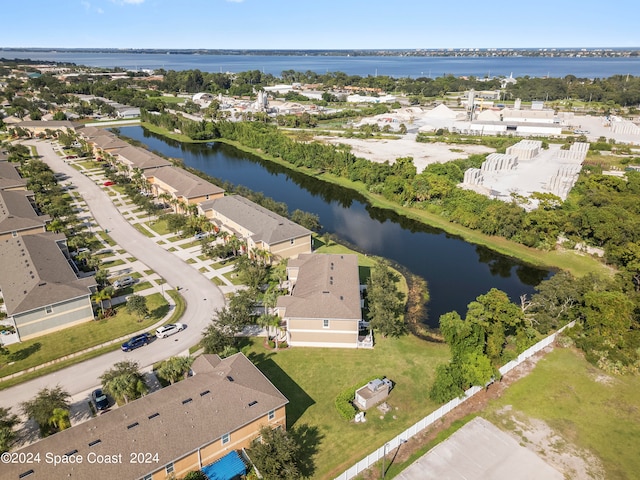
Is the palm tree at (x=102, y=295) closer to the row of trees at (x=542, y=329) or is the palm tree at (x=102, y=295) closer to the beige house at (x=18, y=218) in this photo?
the beige house at (x=18, y=218)

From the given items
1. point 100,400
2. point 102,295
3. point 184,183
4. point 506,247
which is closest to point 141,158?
point 184,183

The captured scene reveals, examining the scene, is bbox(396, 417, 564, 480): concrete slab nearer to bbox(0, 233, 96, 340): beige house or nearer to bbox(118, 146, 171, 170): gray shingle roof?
bbox(0, 233, 96, 340): beige house

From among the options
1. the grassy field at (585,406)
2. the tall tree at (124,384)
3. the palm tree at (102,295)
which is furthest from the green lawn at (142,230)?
the grassy field at (585,406)

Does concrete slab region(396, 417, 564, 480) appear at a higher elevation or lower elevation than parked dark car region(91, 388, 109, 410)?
lower

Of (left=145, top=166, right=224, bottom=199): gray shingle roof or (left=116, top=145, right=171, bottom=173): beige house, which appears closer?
(left=145, top=166, right=224, bottom=199): gray shingle roof

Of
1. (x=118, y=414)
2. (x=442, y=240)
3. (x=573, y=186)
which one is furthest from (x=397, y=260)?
(x=573, y=186)

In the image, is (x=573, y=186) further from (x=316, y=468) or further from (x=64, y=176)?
(x=64, y=176)

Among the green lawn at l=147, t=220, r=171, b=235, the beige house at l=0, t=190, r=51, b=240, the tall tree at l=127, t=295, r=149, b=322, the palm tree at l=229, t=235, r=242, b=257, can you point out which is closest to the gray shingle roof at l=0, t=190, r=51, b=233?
the beige house at l=0, t=190, r=51, b=240
